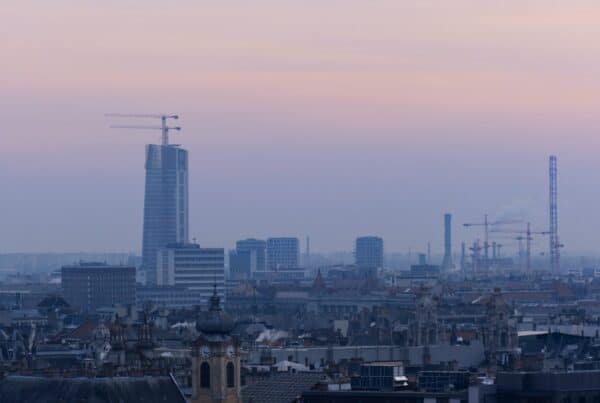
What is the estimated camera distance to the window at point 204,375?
80062 millimetres

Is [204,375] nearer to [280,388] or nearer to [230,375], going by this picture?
[230,375]

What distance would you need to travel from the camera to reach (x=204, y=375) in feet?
263

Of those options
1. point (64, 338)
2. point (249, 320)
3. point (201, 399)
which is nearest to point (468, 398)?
point (201, 399)

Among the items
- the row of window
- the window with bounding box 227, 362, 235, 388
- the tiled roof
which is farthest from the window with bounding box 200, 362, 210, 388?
the tiled roof

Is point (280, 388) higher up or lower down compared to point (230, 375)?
lower down

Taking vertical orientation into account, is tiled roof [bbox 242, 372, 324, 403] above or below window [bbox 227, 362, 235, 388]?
below

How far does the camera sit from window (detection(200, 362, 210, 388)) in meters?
80.1

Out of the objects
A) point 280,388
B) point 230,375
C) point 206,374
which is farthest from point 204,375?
point 280,388

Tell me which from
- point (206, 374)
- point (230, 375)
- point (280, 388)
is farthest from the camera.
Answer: point (280, 388)

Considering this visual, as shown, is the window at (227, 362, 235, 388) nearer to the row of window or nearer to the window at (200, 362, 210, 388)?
the row of window

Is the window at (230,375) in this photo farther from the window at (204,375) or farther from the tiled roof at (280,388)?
the tiled roof at (280,388)

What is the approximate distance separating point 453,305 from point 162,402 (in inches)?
4821

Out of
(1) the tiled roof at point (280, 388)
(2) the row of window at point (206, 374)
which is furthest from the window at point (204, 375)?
(1) the tiled roof at point (280, 388)

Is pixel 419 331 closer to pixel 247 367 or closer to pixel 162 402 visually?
pixel 247 367
